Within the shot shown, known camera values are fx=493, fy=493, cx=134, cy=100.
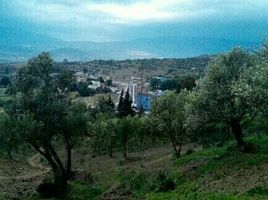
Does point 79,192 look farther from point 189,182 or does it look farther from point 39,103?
point 189,182

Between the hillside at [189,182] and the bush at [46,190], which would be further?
the bush at [46,190]

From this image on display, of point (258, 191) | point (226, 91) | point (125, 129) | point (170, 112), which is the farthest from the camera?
point (125, 129)

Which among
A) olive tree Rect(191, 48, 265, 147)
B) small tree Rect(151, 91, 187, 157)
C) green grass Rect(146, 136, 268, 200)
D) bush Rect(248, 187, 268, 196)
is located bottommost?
green grass Rect(146, 136, 268, 200)

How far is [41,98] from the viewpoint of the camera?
3881cm

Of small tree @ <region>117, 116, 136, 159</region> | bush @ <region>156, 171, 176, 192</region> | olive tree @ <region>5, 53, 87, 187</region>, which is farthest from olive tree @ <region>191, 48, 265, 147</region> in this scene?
small tree @ <region>117, 116, 136, 159</region>

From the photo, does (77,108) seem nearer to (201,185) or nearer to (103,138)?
(201,185)

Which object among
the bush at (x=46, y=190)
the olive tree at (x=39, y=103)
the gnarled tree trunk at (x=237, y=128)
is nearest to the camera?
the olive tree at (x=39, y=103)

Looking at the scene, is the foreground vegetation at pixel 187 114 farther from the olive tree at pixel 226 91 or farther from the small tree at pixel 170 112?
the small tree at pixel 170 112

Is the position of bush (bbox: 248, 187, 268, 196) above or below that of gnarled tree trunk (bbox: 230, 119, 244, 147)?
below

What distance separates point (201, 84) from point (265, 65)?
257 inches

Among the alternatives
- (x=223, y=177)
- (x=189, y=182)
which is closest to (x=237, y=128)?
(x=189, y=182)

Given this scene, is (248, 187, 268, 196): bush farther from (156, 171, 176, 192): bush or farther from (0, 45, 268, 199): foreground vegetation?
(156, 171, 176, 192): bush

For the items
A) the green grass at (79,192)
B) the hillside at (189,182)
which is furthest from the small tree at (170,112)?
the green grass at (79,192)

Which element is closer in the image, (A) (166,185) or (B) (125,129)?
(A) (166,185)
